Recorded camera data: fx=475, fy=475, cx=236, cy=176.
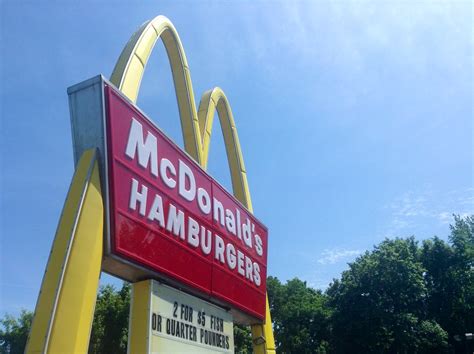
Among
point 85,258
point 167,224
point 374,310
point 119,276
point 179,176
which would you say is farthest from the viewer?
point 374,310

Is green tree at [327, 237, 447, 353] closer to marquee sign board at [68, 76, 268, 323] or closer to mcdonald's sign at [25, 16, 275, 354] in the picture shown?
mcdonald's sign at [25, 16, 275, 354]

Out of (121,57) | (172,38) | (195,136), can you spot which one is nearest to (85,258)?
(121,57)

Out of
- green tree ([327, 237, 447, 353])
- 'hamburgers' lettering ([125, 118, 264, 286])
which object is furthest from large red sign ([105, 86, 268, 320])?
green tree ([327, 237, 447, 353])

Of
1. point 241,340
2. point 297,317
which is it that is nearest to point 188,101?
point 241,340

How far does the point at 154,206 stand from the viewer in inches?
296

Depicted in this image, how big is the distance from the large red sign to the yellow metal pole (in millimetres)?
314

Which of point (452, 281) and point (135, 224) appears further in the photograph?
point (452, 281)

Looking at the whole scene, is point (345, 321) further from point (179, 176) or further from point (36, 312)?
point (36, 312)

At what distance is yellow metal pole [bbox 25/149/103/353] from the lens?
17.6ft

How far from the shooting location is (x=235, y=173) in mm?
14523

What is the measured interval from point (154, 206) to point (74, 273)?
2020mm

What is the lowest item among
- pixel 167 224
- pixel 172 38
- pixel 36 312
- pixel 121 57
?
pixel 36 312

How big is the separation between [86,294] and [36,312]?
59 centimetres

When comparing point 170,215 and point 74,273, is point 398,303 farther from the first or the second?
point 74,273
